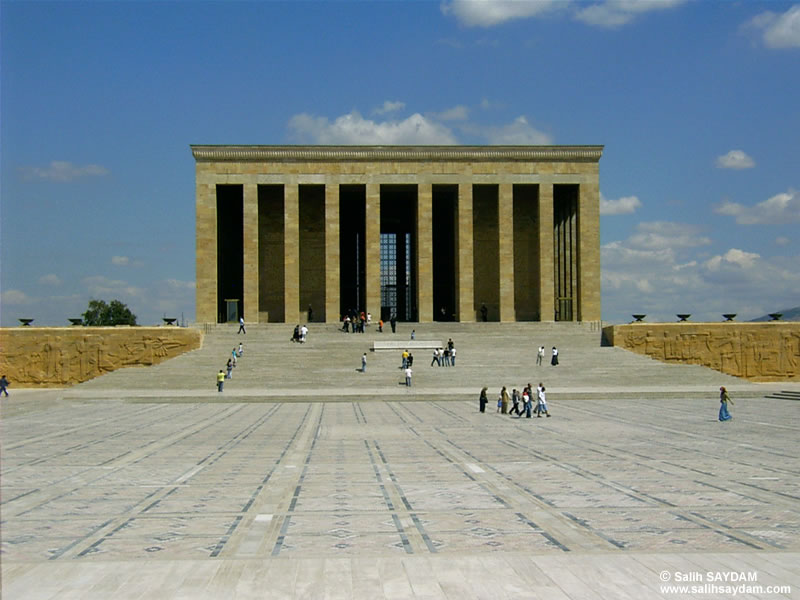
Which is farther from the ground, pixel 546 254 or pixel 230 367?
pixel 546 254

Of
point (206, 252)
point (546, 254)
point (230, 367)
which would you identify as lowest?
point (230, 367)

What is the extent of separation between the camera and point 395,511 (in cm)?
844

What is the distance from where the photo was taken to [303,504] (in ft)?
28.9

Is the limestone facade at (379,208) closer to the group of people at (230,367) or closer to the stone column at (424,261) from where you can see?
the stone column at (424,261)

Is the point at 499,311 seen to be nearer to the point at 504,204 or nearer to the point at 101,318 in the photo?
the point at 504,204

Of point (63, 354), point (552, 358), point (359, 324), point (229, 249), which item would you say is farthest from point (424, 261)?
point (63, 354)

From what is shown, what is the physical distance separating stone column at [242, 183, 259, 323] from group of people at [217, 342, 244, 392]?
26.1 feet

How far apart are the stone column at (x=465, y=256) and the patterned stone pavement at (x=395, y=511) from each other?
26.1 m

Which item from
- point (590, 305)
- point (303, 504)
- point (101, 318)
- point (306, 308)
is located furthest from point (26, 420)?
point (101, 318)

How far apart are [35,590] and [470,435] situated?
1083 centimetres

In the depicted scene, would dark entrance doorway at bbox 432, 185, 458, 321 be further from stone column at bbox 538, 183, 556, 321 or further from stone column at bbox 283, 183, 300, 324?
stone column at bbox 283, 183, 300, 324

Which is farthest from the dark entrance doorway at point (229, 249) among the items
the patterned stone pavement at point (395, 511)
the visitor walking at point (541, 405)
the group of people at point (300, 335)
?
the patterned stone pavement at point (395, 511)

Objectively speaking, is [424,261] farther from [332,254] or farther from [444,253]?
[444,253]

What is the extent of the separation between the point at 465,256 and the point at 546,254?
14.6 feet
